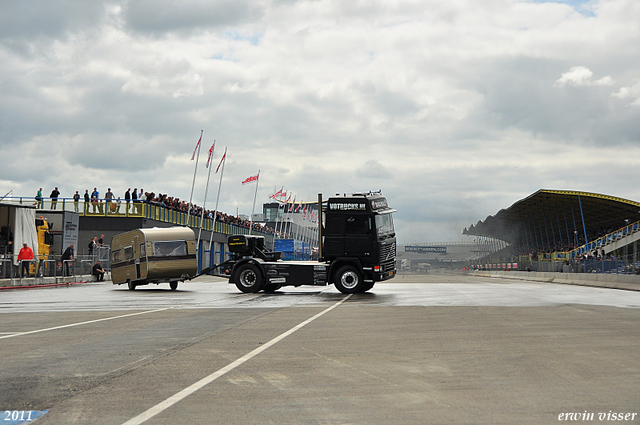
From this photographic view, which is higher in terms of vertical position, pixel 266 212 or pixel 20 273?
pixel 266 212

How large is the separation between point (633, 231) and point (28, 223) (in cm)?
4776

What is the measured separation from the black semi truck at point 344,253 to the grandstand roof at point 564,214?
46831 millimetres

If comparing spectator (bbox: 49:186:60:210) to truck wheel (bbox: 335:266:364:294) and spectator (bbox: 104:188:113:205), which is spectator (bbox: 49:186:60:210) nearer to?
spectator (bbox: 104:188:113:205)

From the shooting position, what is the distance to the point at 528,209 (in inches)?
3543

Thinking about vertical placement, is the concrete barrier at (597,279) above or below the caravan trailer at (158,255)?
below

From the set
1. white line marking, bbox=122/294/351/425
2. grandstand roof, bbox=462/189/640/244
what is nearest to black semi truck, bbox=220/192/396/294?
white line marking, bbox=122/294/351/425

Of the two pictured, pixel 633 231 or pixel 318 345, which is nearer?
pixel 318 345

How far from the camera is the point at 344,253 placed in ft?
81.0

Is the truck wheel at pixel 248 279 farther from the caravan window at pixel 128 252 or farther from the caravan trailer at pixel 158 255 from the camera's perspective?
the caravan window at pixel 128 252

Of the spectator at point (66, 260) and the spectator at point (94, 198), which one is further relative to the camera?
the spectator at point (94, 198)

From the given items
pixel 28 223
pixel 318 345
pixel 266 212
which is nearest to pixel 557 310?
pixel 318 345

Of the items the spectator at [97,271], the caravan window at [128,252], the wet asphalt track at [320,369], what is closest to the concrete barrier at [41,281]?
the spectator at [97,271]

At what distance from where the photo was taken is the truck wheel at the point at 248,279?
2562 cm

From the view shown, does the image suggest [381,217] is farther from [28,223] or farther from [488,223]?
[488,223]
